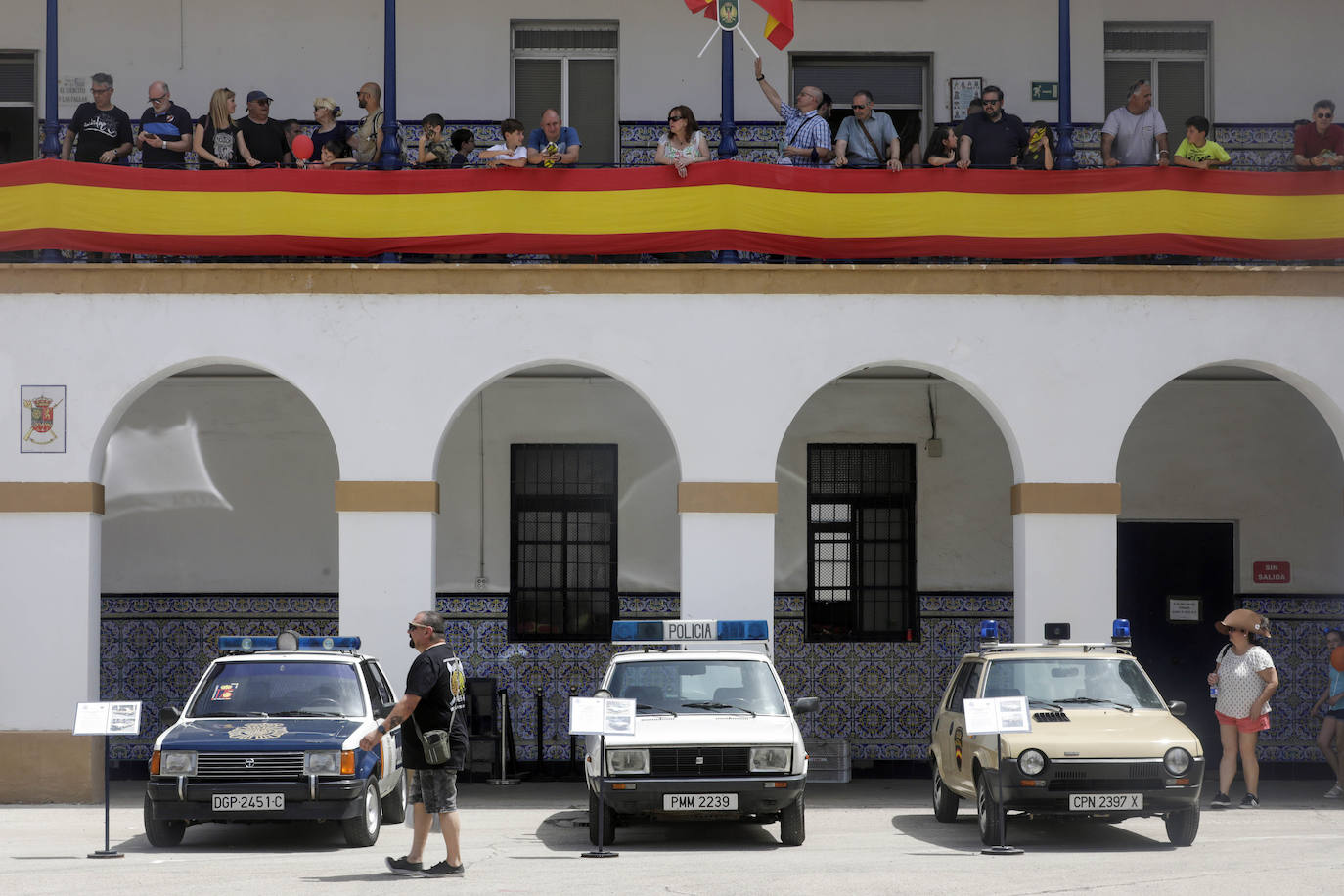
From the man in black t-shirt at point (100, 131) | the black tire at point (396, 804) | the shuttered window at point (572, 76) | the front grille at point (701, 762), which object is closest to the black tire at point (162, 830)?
the black tire at point (396, 804)

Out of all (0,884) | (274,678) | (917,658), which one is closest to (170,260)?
(274,678)

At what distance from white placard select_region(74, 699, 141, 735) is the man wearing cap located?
7.01 metres

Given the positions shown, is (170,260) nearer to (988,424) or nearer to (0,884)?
(0,884)

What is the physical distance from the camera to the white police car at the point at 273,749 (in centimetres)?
1302

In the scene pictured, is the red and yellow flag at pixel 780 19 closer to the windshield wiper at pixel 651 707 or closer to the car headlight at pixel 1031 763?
the windshield wiper at pixel 651 707

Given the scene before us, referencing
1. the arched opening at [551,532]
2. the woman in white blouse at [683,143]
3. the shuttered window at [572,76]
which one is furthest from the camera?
the shuttered window at [572,76]

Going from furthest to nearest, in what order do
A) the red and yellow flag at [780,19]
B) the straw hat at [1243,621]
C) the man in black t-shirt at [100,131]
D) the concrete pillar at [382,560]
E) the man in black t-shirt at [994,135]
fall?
1. the man in black t-shirt at [994,135]
2. the red and yellow flag at [780,19]
3. the man in black t-shirt at [100,131]
4. the concrete pillar at [382,560]
5. the straw hat at [1243,621]

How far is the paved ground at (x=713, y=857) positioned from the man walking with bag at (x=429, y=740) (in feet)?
0.88

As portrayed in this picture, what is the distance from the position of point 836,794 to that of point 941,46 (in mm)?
8886

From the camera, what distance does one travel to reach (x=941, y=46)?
20750mm

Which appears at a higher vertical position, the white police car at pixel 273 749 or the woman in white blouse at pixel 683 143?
the woman in white blouse at pixel 683 143

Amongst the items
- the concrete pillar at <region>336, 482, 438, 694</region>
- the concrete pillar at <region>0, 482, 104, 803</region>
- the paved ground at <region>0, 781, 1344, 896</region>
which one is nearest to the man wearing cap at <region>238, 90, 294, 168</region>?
the concrete pillar at <region>336, 482, 438, 694</region>

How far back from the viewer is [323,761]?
1308cm

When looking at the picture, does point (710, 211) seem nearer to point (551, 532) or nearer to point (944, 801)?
point (551, 532)
